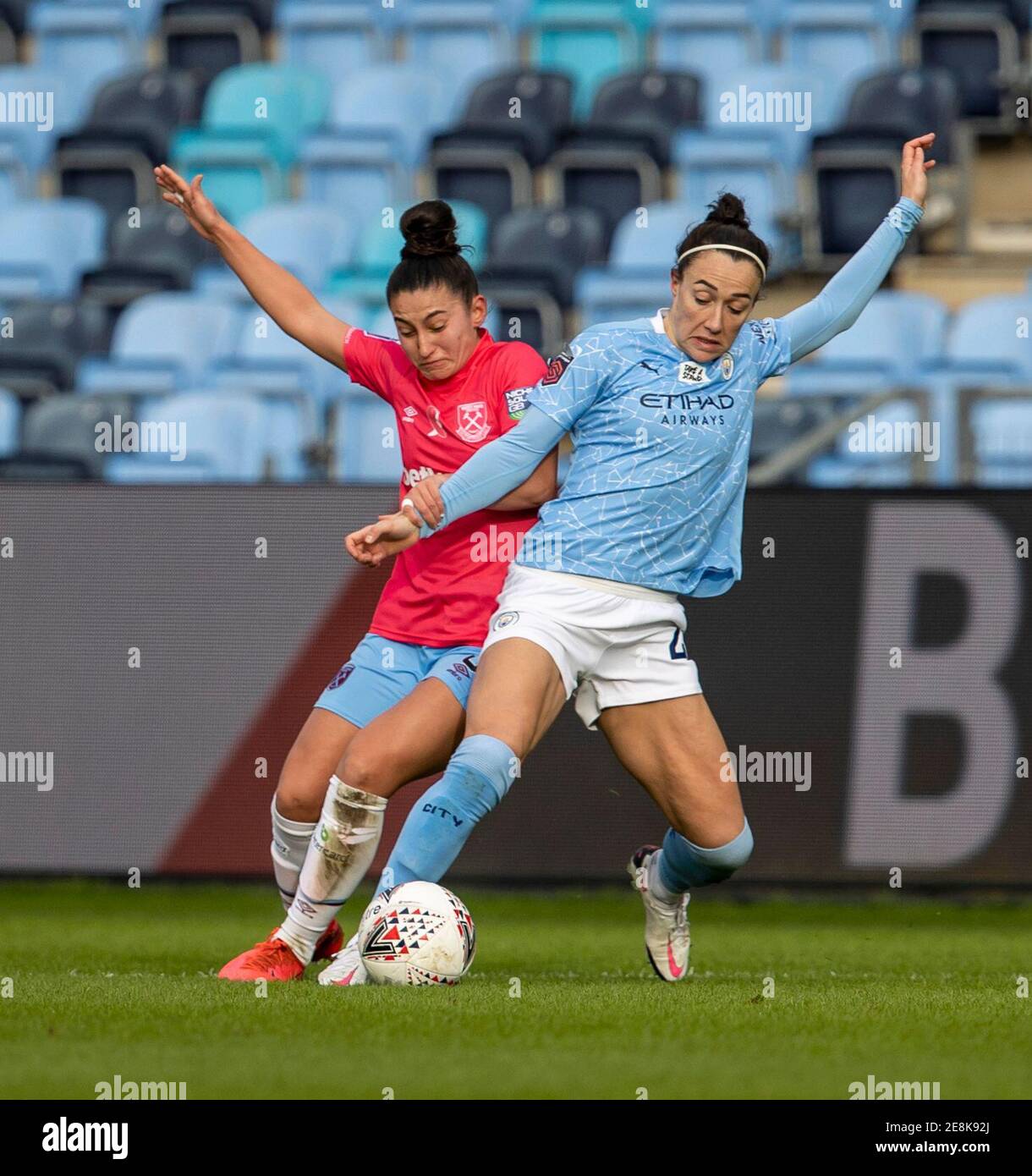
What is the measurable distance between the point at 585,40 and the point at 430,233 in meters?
9.32

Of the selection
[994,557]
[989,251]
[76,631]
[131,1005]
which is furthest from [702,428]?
[989,251]

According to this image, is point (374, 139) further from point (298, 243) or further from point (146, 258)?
point (146, 258)

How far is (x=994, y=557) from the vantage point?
838cm

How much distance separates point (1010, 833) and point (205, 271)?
7.08 m

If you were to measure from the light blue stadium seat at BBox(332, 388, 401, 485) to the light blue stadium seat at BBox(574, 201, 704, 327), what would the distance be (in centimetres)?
152

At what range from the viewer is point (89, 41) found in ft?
50.5

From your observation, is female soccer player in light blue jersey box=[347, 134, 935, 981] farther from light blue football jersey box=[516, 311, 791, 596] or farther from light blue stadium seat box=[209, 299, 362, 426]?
light blue stadium seat box=[209, 299, 362, 426]

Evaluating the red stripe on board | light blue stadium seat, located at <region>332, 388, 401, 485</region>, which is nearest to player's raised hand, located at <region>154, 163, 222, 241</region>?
the red stripe on board

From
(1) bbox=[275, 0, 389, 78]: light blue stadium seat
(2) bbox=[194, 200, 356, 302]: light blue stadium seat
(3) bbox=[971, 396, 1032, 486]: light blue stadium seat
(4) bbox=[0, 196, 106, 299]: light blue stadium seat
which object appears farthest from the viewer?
(1) bbox=[275, 0, 389, 78]: light blue stadium seat

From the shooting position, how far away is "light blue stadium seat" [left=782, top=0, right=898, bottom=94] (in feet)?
45.7

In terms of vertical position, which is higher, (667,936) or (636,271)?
(636,271)

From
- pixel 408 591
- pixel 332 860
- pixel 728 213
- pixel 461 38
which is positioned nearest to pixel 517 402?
pixel 408 591
